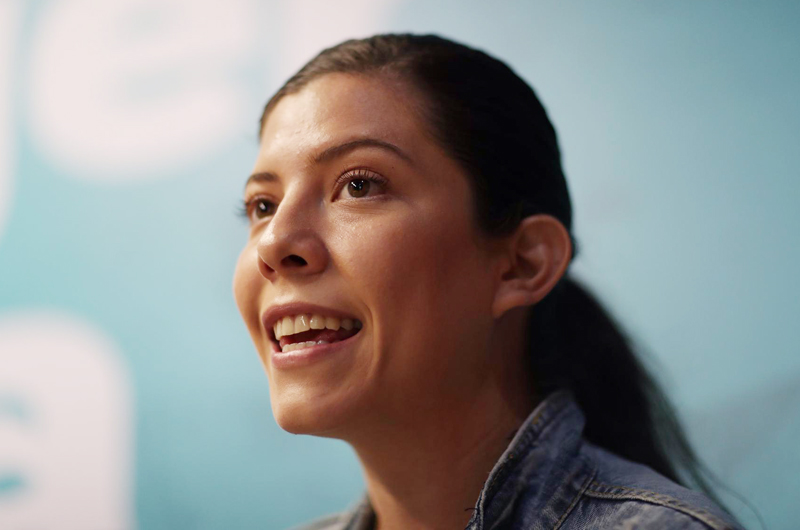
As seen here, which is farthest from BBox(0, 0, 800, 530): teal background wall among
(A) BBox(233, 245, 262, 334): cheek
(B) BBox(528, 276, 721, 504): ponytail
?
(A) BBox(233, 245, 262, 334): cheek

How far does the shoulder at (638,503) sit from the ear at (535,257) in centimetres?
27

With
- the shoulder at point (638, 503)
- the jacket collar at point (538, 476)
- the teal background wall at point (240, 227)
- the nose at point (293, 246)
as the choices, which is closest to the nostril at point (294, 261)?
the nose at point (293, 246)

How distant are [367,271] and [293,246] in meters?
0.11

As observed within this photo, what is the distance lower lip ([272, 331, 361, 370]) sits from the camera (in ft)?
3.02

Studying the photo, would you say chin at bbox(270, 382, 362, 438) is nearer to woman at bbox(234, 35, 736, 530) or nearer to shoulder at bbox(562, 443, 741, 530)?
woman at bbox(234, 35, 736, 530)

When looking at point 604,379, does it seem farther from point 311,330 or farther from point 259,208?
point 259,208

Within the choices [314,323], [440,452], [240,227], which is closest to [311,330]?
[314,323]

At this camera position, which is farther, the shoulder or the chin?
the chin

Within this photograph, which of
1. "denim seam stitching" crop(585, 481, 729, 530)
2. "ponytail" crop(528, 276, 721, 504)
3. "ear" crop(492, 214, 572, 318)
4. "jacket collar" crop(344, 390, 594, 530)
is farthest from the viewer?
"ponytail" crop(528, 276, 721, 504)

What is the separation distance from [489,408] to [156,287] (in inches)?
39.7

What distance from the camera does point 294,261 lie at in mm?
953

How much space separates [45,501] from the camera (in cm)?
156

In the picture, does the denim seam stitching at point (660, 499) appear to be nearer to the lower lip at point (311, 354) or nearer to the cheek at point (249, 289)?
the lower lip at point (311, 354)

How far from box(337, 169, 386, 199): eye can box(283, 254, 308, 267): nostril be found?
0.11 meters
